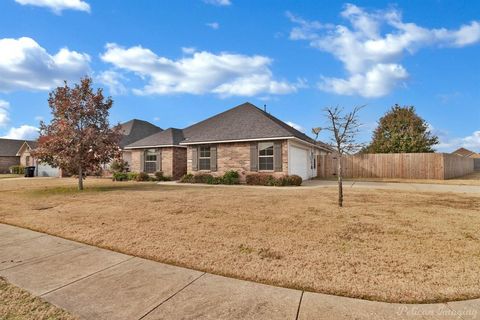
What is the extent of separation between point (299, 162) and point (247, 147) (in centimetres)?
389

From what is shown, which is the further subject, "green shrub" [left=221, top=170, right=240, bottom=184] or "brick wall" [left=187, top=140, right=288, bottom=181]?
"brick wall" [left=187, top=140, right=288, bottom=181]

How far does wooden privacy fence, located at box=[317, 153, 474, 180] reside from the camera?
20125 millimetres

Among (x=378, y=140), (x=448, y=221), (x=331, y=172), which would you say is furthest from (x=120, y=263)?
(x=378, y=140)

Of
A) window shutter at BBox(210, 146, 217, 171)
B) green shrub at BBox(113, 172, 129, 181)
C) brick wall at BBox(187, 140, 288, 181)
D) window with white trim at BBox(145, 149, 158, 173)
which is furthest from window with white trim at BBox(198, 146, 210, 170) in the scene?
green shrub at BBox(113, 172, 129, 181)

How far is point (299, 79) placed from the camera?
16.5 metres

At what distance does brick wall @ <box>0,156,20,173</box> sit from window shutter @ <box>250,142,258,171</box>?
4390cm

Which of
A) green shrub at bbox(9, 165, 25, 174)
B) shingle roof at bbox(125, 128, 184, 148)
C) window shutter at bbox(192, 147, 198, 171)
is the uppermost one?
shingle roof at bbox(125, 128, 184, 148)

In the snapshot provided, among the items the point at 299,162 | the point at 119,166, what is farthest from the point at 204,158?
the point at 119,166

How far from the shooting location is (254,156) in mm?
17109

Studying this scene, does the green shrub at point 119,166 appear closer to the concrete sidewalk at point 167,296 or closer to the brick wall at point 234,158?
the brick wall at point 234,158

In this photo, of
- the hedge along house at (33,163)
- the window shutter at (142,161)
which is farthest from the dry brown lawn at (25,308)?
the hedge along house at (33,163)

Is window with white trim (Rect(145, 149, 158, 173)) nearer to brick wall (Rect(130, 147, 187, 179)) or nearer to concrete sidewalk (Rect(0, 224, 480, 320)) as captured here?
brick wall (Rect(130, 147, 187, 179))

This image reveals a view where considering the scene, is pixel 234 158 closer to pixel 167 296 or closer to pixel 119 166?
pixel 119 166

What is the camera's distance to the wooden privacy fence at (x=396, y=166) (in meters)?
20.1
